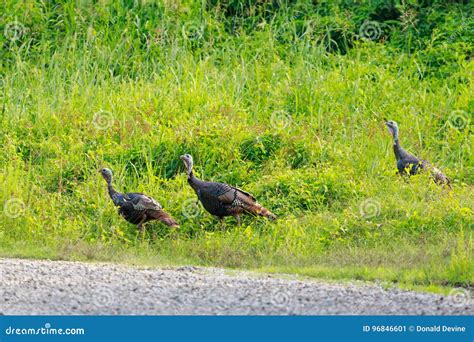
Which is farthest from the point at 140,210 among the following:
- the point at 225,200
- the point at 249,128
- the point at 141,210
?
the point at 249,128

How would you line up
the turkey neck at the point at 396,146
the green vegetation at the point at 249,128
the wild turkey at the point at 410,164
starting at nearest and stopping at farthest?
the green vegetation at the point at 249,128 → the wild turkey at the point at 410,164 → the turkey neck at the point at 396,146

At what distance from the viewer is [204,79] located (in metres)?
14.4

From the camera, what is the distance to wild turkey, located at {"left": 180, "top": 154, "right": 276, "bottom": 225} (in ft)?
36.0

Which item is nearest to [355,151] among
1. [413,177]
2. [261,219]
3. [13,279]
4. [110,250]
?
[413,177]

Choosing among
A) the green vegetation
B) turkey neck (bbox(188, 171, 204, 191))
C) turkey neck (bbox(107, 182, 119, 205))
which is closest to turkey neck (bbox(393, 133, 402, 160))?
the green vegetation

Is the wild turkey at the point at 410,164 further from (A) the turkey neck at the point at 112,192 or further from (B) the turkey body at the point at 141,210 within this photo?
(A) the turkey neck at the point at 112,192

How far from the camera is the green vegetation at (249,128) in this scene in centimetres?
1055

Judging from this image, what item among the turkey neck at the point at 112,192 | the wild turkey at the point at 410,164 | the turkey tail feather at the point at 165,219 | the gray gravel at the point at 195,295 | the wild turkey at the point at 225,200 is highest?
the gray gravel at the point at 195,295

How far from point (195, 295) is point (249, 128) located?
530 centimetres

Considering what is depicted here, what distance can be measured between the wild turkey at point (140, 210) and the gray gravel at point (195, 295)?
1733 mm

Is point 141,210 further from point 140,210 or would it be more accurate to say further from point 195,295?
point 195,295

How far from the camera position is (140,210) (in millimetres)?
10930

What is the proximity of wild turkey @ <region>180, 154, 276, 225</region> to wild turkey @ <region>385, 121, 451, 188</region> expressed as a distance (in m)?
1.82

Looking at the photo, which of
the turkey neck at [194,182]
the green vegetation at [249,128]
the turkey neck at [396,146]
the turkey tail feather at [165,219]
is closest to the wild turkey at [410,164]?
the turkey neck at [396,146]
